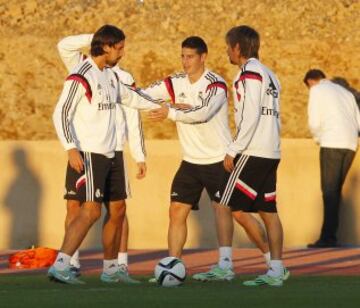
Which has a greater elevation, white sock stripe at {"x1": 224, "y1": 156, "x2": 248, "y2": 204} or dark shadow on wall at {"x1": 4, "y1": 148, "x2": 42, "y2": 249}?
white sock stripe at {"x1": 224, "y1": 156, "x2": 248, "y2": 204}

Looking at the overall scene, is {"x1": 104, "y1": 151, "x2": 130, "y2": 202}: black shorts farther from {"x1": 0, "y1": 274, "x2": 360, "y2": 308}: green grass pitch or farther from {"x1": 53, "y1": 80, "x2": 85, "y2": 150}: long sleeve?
{"x1": 0, "y1": 274, "x2": 360, "y2": 308}: green grass pitch

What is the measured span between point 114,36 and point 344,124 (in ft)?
22.3

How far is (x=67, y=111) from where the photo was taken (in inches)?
485

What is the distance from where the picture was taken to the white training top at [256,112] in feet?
39.7

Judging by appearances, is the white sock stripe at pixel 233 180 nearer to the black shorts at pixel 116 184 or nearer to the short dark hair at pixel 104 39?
the black shorts at pixel 116 184

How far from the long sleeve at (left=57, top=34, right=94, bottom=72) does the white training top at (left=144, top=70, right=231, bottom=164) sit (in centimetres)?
77

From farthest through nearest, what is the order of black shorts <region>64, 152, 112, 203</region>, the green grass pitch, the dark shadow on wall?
the dark shadow on wall
black shorts <region>64, 152, 112, 203</region>
the green grass pitch

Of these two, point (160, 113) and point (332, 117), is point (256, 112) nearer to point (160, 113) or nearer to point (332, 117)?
point (160, 113)

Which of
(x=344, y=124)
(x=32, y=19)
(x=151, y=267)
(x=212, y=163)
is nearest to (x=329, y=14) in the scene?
(x=32, y=19)

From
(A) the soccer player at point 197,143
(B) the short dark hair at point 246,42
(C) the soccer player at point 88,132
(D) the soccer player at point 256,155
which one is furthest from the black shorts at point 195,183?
(B) the short dark hair at point 246,42

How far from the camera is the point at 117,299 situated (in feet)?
34.8

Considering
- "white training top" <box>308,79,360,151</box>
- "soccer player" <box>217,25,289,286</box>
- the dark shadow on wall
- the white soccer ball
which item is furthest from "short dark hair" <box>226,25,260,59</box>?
the dark shadow on wall

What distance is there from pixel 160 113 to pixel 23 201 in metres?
6.75

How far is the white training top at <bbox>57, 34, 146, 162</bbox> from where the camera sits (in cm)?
1372
